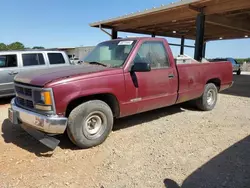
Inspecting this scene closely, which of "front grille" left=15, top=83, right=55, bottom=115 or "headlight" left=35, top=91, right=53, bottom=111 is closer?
"headlight" left=35, top=91, right=53, bottom=111

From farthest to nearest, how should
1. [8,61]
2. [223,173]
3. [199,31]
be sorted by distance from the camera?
[199,31] → [8,61] → [223,173]

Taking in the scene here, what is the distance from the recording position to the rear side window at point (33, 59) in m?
7.82

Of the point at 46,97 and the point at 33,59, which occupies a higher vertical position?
the point at 33,59

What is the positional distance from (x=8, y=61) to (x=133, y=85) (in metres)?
5.43

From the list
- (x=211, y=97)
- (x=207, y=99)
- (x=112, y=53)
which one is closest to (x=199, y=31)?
(x=211, y=97)

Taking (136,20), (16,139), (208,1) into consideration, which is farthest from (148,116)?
(136,20)

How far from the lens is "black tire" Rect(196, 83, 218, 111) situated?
6.10m

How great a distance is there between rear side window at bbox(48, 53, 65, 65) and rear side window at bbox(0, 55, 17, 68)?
1197 mm

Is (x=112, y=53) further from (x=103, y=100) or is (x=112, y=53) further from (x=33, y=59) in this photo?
(x=33, y=59)

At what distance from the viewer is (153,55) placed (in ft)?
15.6

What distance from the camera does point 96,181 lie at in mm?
2877

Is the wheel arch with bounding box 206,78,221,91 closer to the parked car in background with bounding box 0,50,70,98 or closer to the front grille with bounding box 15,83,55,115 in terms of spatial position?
the front grille with bounding box 15,83,55,115

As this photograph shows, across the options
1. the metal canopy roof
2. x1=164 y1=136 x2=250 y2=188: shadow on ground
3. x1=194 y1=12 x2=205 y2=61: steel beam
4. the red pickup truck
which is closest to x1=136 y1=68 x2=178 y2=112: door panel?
the red pickup truck

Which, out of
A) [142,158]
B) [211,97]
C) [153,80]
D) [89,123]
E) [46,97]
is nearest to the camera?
[46,97]
